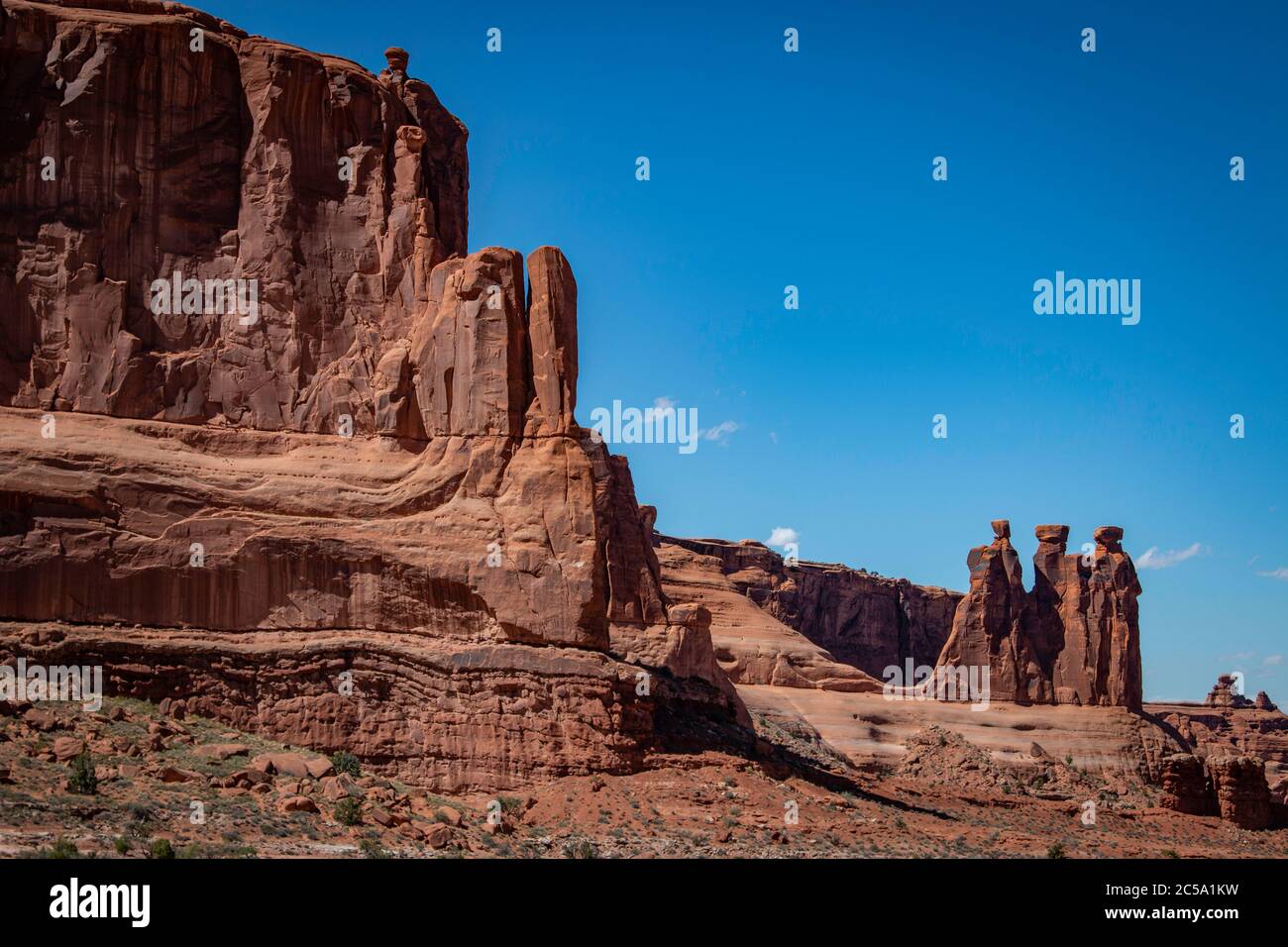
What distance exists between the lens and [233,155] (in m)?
44.7

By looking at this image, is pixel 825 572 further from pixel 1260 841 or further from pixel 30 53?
pixel 30 53

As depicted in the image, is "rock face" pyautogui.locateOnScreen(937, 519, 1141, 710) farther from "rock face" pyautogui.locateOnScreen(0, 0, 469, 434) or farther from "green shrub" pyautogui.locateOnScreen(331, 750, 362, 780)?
"green shrub" pyautogui.locateOnScreen(331, 750, 362, 780)

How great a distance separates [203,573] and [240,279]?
8.69 m

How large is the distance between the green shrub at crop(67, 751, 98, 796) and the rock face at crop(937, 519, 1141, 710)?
70036mm

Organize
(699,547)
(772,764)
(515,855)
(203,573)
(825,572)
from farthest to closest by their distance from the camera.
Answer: (825,572) < (699,547) < (772,764) < (203,573) < (515,855)

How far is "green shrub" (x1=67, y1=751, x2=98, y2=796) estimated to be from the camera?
3103cm

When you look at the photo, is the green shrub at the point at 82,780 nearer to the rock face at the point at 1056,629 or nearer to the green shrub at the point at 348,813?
the green shrub at the point at 348,813

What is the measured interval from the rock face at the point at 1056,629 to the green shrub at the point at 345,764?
62.7 metres

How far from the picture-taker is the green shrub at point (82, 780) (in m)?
31.0

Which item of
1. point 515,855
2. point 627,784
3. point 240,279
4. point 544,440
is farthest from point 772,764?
point 240,279

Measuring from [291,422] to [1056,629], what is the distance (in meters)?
64.8

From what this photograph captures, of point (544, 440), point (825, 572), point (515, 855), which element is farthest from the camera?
point (825, 572)

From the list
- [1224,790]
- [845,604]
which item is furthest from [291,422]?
[845,604]

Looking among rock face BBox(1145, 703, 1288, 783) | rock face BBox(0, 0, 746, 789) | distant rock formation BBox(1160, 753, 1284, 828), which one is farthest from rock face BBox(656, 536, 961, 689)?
rock face BBox(0, 0, 746, 789)
